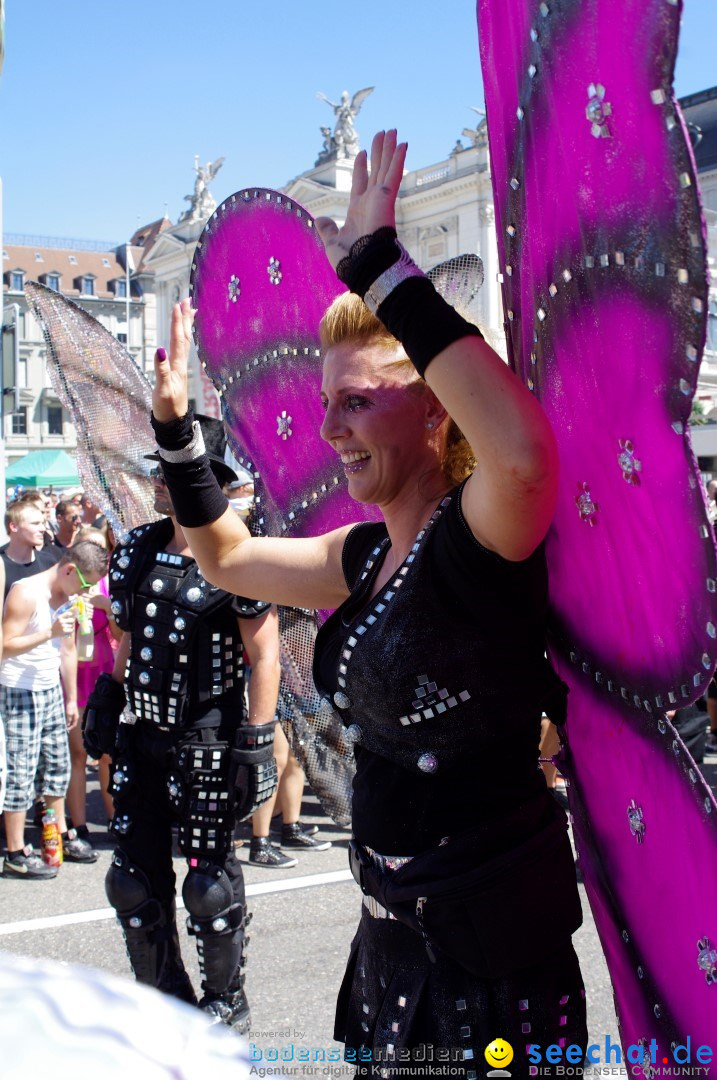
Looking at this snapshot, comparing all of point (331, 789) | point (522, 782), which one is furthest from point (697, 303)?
point (331, 789)

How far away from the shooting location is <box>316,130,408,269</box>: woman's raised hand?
1.56m

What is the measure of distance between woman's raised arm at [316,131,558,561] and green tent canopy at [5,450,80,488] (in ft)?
81.7

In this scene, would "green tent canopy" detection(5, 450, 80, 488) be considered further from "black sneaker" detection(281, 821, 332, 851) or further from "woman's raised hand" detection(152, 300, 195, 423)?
"woman's raised hand" detection(152, 300, 195, 423)

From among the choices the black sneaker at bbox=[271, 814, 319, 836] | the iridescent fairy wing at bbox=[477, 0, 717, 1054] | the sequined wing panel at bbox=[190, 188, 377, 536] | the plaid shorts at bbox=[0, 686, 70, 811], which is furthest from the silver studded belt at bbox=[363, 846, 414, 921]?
the black sneaker at bbox=[271, 814, 319, 836]

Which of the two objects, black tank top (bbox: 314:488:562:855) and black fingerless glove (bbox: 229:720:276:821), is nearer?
black tank top (bbox: 314:488:562:855)

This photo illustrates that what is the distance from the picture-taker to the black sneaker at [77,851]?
5.68 metres

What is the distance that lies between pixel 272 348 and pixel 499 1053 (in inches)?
74.2

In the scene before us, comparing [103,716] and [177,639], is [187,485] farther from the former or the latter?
[103,716]

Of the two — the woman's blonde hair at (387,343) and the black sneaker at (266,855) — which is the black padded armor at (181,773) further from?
the black sneaker at (266,855)

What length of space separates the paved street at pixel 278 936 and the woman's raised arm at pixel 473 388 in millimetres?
2543

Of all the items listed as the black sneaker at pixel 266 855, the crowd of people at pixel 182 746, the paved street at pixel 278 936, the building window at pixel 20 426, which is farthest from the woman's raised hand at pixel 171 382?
the building window at pixel 20 426

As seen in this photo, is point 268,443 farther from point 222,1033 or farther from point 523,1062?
point 222,1033

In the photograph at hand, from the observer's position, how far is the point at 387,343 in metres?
1.78

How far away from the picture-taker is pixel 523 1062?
1.58m
